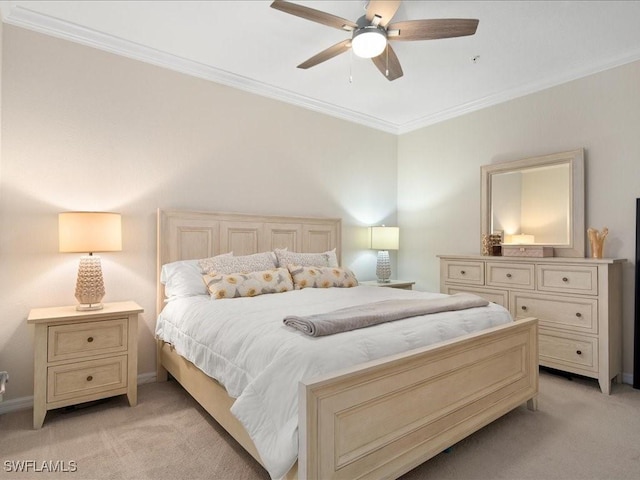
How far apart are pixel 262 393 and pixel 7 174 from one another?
242 cm

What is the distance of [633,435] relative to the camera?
7.27 ft

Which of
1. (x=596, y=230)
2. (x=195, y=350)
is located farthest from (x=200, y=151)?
(x=596, y=230)

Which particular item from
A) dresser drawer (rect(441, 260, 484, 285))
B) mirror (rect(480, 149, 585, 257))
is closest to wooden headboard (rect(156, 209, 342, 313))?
dresser drawer (rect(441, 260, 484, 285))

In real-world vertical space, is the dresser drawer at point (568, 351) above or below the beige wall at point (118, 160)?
below

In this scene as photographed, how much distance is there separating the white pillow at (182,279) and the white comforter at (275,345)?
137 mm

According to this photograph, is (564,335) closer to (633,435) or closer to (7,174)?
(633,435)

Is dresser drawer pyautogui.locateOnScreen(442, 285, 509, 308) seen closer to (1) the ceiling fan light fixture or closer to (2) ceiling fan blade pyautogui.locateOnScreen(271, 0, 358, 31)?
(1) the ceiling fan light fixture

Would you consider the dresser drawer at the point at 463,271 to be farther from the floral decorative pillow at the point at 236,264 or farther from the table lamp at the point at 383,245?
the floral decorative pillow at the point at 236,264

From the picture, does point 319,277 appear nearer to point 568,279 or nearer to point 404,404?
point 404,404

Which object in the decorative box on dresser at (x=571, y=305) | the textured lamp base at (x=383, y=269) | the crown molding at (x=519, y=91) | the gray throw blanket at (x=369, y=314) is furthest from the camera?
the textured lamp base at (x=383, y=269)

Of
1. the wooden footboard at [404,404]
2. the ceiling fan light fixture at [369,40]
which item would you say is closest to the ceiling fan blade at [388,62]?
the ceiling fan light fixture at [369,40]

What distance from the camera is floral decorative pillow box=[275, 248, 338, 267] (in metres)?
3.45

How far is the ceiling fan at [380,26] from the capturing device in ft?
6.98

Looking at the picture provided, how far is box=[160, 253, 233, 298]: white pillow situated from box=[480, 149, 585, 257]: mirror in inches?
118
